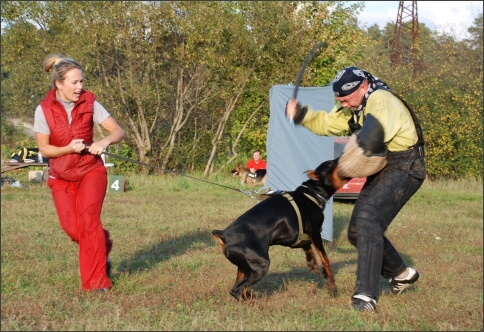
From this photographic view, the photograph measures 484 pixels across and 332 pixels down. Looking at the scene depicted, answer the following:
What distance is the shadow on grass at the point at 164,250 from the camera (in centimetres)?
713

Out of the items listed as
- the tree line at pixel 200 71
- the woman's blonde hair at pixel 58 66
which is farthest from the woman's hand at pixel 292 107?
the tree line at pixel 200 71

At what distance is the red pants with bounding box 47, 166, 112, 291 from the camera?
223 inches

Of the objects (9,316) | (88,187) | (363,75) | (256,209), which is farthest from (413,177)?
(9,316)

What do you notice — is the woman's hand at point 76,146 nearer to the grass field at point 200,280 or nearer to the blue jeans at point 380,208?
the grass field at point 200,280

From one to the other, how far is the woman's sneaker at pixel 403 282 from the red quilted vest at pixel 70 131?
2648 millimetres

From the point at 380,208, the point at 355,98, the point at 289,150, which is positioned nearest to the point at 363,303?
the point at 380,208

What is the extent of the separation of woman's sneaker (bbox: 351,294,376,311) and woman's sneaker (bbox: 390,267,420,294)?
0.73 meters

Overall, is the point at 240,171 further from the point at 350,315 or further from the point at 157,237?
the point at 350,315

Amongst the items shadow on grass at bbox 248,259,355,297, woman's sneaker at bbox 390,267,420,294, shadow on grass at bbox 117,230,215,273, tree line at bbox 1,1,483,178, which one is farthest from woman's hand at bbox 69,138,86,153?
tree line at bbox 1,1,483,178

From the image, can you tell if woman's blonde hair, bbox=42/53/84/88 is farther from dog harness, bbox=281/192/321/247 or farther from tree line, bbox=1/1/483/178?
tree line, bbox=1/1/483/178

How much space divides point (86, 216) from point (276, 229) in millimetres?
1535

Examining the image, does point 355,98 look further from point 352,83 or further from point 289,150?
point 289,150

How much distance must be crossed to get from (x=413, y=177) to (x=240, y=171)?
12651 mm

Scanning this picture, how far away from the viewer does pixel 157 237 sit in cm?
913
